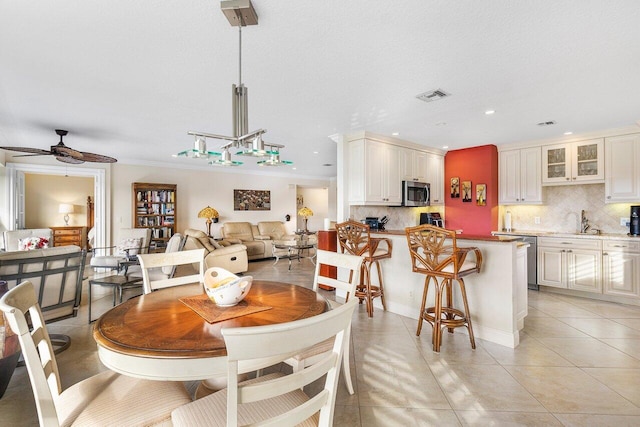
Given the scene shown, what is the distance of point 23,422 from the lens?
1.76 m

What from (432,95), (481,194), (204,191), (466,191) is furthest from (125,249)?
(481,194)

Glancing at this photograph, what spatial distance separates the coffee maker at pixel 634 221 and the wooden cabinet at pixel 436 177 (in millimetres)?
2470

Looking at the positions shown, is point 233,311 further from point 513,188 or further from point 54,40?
point 513,188

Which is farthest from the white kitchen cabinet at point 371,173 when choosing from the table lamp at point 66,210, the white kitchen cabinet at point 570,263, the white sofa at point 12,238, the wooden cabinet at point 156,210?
the table lamp at point 66,210

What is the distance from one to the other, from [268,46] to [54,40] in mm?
1379

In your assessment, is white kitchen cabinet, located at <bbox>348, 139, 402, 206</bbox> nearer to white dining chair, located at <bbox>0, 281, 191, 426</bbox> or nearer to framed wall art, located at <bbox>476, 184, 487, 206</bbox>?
framed wall art, located at <bbox>476, 184, 487, 206</bbox>

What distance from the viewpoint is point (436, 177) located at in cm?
546

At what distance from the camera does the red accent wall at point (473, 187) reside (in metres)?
5.02

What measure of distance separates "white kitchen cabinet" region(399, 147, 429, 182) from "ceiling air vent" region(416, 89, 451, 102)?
1.79 m

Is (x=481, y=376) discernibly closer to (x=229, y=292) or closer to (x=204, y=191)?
(x=229, y=292)

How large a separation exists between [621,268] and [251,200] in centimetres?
750

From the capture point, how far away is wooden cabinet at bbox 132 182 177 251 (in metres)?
6.67

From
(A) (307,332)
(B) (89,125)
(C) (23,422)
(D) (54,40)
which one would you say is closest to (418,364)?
(A) (307,332)

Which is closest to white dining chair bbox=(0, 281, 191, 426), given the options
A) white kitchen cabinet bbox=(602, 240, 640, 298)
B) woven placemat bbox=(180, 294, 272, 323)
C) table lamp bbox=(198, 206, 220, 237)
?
woven placemat bbox=(180, 294, 272, 323)
